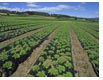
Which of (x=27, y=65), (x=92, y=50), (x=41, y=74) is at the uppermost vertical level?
(x=92, y=50)

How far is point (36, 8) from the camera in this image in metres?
5.89

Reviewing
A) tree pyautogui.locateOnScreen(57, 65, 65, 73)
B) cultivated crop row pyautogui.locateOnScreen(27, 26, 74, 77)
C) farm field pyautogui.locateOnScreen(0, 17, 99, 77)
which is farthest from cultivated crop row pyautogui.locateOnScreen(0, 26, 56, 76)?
tree pyautogui.locateOnScreen(57, 65, 65, 73)

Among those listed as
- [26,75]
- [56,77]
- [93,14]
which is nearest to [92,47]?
[93,14]

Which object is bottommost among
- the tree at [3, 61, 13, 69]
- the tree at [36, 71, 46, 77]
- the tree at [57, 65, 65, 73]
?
the tree at [36, 71, 46, 77]

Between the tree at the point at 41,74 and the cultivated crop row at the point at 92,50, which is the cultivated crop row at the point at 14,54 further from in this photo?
the cultivated crop row at the point at 92,50

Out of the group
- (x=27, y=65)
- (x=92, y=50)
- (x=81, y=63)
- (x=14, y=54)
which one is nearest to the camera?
(x=27, y=65)

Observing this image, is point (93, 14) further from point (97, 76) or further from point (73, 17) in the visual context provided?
point (97, 76)

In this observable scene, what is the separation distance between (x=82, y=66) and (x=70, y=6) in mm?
1886

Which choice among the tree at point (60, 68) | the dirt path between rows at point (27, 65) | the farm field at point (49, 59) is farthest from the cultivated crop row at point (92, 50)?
the dirt path between rows at point (27, 65)

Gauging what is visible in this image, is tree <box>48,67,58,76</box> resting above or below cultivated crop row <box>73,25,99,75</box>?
below

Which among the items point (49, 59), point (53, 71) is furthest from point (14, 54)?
point (53, 71)

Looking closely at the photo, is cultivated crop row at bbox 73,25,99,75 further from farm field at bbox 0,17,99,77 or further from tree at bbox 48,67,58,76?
tree at bbox 48,67,58,76

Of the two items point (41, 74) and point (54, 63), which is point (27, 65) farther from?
point (54, 63)
